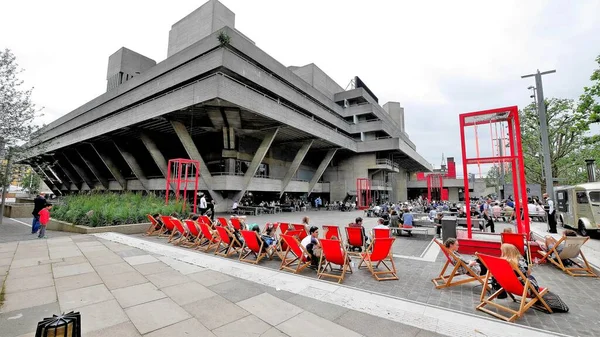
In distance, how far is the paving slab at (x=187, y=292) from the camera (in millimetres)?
3875

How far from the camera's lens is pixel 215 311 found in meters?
3.49

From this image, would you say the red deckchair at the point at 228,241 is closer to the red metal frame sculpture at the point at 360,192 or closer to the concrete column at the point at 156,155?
the red metal frame sculpture at the point at 360,192

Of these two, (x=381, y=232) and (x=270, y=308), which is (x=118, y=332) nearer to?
(x=270, y=308)

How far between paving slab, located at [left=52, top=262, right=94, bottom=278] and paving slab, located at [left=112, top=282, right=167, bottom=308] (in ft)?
5.53

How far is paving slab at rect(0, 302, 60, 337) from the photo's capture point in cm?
289

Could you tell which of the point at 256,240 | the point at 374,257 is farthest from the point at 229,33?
the point at 374,257

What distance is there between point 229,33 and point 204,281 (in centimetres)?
2116

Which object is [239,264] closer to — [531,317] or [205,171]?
[531,317]

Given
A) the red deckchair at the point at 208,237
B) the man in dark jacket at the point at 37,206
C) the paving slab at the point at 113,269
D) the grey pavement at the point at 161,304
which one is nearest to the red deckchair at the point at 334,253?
the grey pavement at the point at 161,304

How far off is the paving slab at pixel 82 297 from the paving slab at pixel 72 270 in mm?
1178

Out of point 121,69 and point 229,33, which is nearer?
point 229,33

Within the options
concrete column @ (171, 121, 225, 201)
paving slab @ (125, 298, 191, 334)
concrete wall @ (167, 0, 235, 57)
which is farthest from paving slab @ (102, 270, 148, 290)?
concrete wall @ (167, 0, 235, 57)

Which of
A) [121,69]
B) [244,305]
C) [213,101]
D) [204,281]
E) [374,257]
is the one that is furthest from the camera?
[121,69]

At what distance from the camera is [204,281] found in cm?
472
